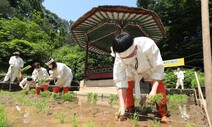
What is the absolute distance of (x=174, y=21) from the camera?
80.5 ft

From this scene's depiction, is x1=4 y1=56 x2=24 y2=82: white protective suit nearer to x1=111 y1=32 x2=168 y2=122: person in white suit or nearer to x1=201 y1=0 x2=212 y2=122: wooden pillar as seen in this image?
x1=111 y1=32 x2=168 y2=122: person in white suit

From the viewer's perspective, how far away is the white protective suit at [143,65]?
3.32 meters

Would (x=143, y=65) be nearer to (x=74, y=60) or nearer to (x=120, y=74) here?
(x=120, y=74)

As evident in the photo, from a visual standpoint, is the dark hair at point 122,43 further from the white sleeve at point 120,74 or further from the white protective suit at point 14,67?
the white protective suit at point 14,67

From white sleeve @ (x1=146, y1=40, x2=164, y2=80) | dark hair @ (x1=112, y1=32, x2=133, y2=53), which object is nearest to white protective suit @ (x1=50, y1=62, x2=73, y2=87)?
white sleeve @ (x1=146, y1=40, x2=164, y2=80)

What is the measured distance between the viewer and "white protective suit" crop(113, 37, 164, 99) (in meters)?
3.32

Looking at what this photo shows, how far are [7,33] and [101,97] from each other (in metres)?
16.9

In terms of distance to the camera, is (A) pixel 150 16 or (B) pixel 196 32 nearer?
(A) pixel 150 16

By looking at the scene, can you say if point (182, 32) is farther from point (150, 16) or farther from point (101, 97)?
point (101, 97)

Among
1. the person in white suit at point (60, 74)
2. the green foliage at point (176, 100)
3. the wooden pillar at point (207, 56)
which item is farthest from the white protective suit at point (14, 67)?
the wooden pillar at point (207, 56)

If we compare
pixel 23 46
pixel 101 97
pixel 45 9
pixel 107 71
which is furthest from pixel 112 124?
pixel 45 9

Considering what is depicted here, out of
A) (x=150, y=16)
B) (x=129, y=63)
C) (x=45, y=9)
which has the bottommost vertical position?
(x=129, y=63)

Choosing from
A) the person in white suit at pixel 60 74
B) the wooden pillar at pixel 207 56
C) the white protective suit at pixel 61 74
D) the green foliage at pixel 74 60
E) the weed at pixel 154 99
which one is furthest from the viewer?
the green foliage at pixel 74 60

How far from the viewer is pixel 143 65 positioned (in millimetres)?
3346
